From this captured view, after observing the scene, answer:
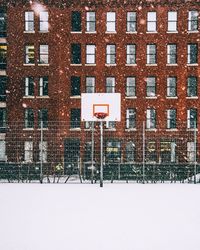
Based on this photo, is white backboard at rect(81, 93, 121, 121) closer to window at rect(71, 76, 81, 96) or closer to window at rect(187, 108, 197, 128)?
window at rect(71, 76, 81, 96)

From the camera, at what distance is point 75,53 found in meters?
43.5

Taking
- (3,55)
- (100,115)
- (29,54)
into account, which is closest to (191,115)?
(29,54)

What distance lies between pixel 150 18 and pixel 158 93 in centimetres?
673

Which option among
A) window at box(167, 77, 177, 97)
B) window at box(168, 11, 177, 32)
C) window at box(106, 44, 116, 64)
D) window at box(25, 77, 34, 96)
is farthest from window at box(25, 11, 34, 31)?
window at box(167, 77, 177, 97)

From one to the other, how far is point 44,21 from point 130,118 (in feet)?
37.5

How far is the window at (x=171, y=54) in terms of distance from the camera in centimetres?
4344

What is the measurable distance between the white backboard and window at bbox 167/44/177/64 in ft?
82.1

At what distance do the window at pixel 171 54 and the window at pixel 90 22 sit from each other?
22.5 ft

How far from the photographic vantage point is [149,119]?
4338cm
